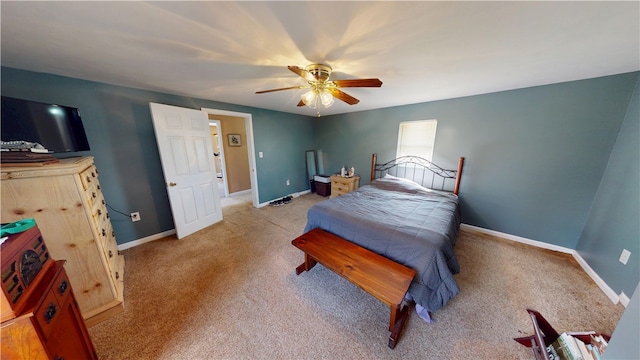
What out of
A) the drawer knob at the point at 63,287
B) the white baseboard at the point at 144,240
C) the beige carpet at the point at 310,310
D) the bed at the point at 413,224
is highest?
the drawer knob at the point at 63,287

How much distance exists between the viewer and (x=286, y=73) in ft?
6.26

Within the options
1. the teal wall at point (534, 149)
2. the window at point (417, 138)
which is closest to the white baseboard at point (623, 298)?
the teal wall at point (534, 149)

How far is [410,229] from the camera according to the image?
1.75 meters

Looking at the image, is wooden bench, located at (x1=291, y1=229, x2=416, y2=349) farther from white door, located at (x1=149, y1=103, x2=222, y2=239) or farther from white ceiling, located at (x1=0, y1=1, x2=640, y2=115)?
white door, located at (x1=149, y1=103, x2=222, y2=239)

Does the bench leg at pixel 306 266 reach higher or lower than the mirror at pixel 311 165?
lower

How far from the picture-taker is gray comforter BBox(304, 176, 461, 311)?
4.98 feet

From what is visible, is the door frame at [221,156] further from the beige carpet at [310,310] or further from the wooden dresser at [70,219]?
the wooden dresser at [70,219]

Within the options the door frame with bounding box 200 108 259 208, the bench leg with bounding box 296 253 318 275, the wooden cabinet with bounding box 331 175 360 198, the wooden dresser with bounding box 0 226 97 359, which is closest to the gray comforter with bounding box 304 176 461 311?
the bench leg with bounding box 296 253 318 275

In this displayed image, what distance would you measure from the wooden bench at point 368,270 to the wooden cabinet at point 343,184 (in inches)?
81.3

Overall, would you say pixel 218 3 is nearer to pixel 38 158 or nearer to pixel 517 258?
pixel 38 158

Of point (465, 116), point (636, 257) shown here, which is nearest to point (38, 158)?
point (465, 116)

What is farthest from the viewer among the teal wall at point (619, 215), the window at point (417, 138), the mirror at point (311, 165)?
the mirror at point (311, 165)

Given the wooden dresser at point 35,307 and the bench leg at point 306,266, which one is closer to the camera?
the wooden dresser at point 35,307

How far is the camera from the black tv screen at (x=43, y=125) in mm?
1501
